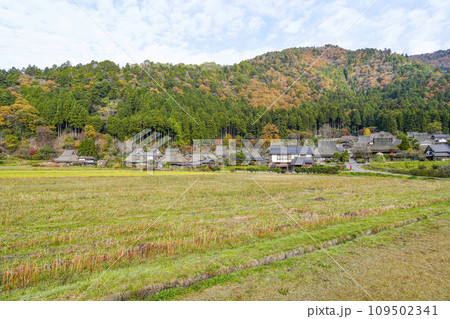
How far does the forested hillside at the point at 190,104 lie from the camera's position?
2130 inches

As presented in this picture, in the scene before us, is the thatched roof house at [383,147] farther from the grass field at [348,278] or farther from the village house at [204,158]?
the grass field at [348,278]

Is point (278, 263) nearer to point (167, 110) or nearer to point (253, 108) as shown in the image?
point (253, 108)

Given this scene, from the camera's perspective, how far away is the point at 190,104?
185ft

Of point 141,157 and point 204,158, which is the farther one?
point 204,158

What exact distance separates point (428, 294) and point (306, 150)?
46497mm

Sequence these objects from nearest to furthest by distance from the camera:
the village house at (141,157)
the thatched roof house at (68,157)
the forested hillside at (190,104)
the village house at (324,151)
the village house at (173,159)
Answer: the thatched roof house at (68,157) < the village house at (141,157) < the village house at (173,159) < the village house at (324,151) < the forested hillside at (190,104)

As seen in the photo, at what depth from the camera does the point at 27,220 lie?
29.1ft

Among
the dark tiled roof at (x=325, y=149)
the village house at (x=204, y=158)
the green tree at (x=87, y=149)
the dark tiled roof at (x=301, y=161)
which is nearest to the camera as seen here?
the dark tiled roof at (x=301, y=161)

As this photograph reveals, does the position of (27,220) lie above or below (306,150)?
below

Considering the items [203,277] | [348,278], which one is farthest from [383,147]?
[203,277]

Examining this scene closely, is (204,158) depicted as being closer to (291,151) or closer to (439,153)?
(291,151)

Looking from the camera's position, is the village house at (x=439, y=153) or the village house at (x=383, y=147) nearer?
the village house at (x=439, y=153)

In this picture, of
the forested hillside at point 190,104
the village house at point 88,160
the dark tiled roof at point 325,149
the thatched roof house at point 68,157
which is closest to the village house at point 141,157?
the forested hillside at point 190,104

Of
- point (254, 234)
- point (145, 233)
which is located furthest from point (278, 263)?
point (145, 233)
